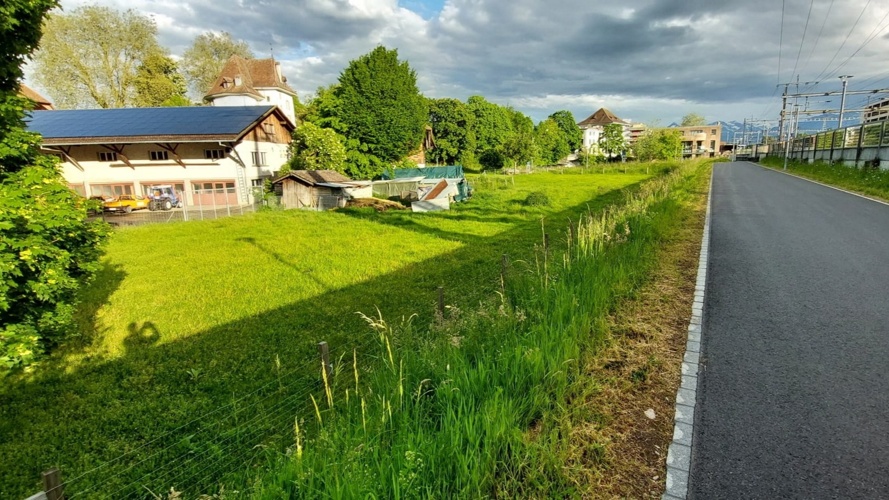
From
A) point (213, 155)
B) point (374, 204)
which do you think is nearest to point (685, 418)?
point (374, 204)

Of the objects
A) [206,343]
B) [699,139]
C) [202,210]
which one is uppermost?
[699,139]

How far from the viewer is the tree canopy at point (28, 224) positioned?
5105mm

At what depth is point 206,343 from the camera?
22.4 feet

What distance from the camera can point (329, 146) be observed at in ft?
102

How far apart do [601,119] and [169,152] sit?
12567cm

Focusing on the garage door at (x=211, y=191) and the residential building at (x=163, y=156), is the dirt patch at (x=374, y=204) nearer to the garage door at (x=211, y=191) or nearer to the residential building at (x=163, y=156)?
the residential building at (x=163, y=156)

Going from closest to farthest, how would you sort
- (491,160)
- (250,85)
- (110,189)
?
(110,189) < (250,85) < (491,160)

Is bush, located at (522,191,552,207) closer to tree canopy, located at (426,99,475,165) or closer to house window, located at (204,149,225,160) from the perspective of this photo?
house window, located at (204,149,225,160)

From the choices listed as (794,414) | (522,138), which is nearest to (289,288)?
(794,414)

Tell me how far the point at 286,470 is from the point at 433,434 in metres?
0.96

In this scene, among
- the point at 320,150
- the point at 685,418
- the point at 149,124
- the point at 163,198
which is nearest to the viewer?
the point at 685,418

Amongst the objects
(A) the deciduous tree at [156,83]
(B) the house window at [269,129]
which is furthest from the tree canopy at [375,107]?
(A) the deciduous tree at [156,83]

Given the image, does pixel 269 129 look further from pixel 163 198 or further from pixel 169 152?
pixel 163 198

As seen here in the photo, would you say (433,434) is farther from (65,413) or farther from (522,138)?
(522,138)
